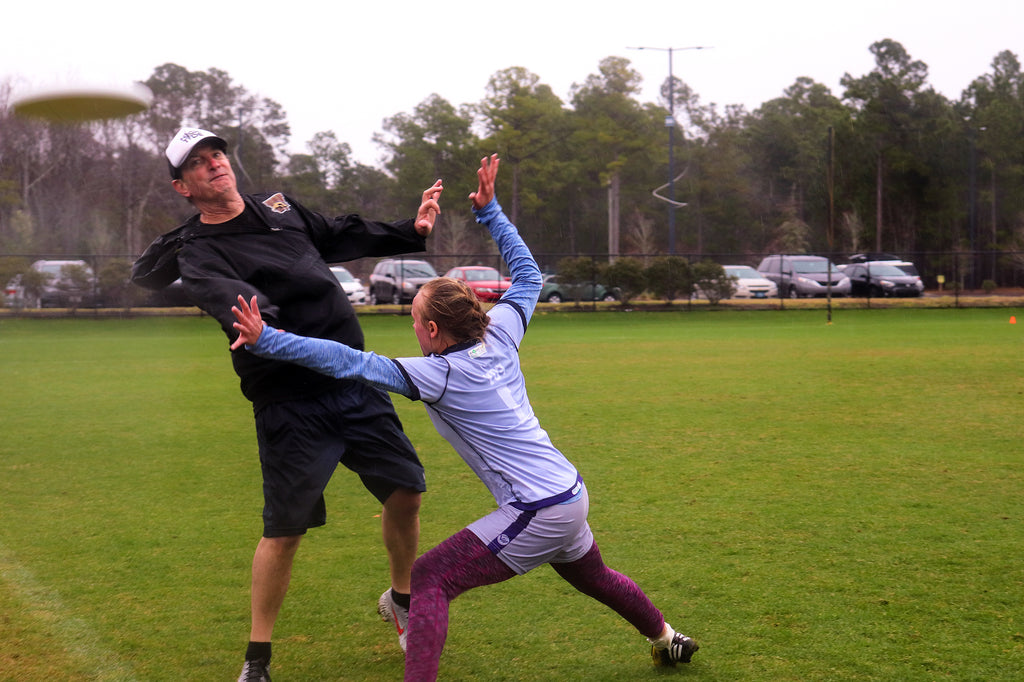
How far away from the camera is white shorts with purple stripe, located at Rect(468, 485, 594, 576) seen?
3.21 meters

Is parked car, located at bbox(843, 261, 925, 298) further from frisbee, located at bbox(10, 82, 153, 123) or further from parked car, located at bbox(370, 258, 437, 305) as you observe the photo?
frisbee, located at bbox(10, 82, 153, 123)

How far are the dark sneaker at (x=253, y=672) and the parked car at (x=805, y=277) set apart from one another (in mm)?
35602

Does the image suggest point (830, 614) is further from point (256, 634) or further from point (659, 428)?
point (659, 428)

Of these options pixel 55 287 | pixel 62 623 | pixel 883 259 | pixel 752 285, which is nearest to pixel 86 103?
pixel 62 623

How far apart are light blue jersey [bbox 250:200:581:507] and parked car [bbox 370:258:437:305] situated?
97.9 feet

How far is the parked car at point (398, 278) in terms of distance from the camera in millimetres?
33781

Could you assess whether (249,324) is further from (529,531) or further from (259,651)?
(259,651)

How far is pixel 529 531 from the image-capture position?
3.21 m

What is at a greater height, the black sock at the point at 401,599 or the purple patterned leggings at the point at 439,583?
the purple patterned leggings at the point at 439,583

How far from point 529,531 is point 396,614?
1.21 meters

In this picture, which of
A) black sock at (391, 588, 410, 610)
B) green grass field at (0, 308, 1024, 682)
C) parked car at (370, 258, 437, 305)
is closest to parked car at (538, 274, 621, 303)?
parked car at (370, 258, 437, 305)

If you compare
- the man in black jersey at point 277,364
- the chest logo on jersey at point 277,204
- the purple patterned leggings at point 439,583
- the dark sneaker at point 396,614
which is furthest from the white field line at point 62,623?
the chest logo on jersey at point 277,204

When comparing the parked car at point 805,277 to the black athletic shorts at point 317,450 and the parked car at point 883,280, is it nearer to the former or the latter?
the parked car at point 883,280

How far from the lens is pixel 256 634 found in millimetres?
3721
